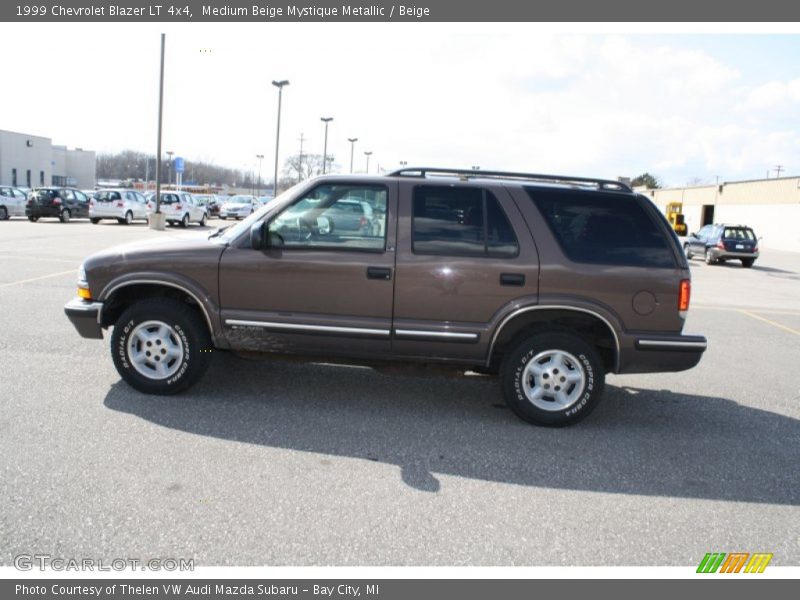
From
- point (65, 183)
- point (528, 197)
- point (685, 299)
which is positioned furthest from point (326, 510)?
point (65, 183)

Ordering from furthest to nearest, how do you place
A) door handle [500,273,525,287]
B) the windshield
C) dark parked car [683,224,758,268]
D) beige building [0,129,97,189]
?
beige building [0,129,97,189] < dark parked car [683,224,758,268] < the windshield < door handle [500,273,525,287]

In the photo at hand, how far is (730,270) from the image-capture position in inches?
918

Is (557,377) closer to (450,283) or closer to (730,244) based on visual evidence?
(450,283)

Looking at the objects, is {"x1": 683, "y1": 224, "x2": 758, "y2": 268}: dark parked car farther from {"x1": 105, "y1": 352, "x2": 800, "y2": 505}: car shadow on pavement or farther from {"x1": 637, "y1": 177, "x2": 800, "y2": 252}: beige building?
{"x1": 105, "y1": 352, "x2": 800, "y2": 505}: car shadow on pavement

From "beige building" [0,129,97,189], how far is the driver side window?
235 ft

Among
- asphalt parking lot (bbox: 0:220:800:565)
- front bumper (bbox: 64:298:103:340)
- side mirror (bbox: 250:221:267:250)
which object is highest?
side mirror (bbox: 250:221:267:250)

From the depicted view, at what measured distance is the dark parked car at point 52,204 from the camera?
29.8 m

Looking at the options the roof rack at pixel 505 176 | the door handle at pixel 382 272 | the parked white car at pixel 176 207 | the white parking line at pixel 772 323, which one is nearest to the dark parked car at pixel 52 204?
the parked white car at pixel 176 207

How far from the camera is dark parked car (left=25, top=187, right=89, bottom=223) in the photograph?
97.8 ft

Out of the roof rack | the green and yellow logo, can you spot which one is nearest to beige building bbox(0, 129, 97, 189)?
the roof rack

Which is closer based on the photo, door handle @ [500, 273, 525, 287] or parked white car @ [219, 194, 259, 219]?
door handle @ [500, 273, 525, 287]

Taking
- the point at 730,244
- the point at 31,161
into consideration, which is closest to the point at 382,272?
the point at 730,244

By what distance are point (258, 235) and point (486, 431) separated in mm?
2366

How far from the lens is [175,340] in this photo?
5.47m
